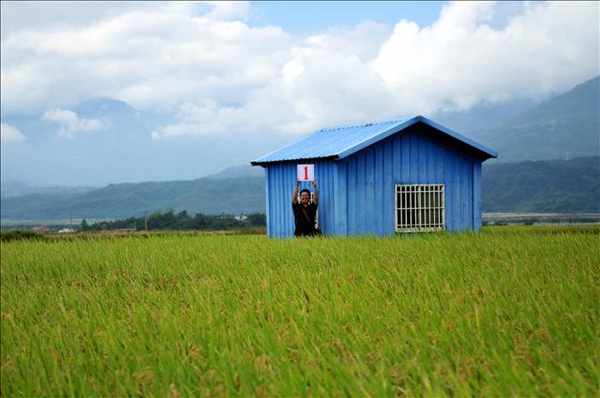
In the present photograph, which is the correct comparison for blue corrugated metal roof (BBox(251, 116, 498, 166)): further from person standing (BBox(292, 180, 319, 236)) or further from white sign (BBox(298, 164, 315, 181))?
person standing (BBox(292, 180, 319, 236))

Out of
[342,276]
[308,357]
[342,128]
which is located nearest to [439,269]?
Result: [342,276]

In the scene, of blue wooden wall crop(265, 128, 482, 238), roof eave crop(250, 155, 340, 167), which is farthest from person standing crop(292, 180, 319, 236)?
roof eave crop(250, 155, 340, 167)

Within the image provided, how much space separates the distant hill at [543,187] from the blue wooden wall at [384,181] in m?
88.6

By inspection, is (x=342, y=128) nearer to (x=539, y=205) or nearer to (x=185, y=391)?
(x=185, y=391)

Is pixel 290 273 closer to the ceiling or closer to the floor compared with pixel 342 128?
closer to the floor

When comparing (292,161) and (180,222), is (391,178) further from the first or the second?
(180,222)

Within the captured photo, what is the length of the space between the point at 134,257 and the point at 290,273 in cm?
412

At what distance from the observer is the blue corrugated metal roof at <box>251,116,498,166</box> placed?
18.9m

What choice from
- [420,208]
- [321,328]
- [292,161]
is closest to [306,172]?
[292,161]

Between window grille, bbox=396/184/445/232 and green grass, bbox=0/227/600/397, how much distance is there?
7955 mm

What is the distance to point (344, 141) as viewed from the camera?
20.3m

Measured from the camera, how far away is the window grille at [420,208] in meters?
19.9

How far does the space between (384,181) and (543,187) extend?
109686 mm

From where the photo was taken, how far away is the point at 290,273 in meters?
10.3
